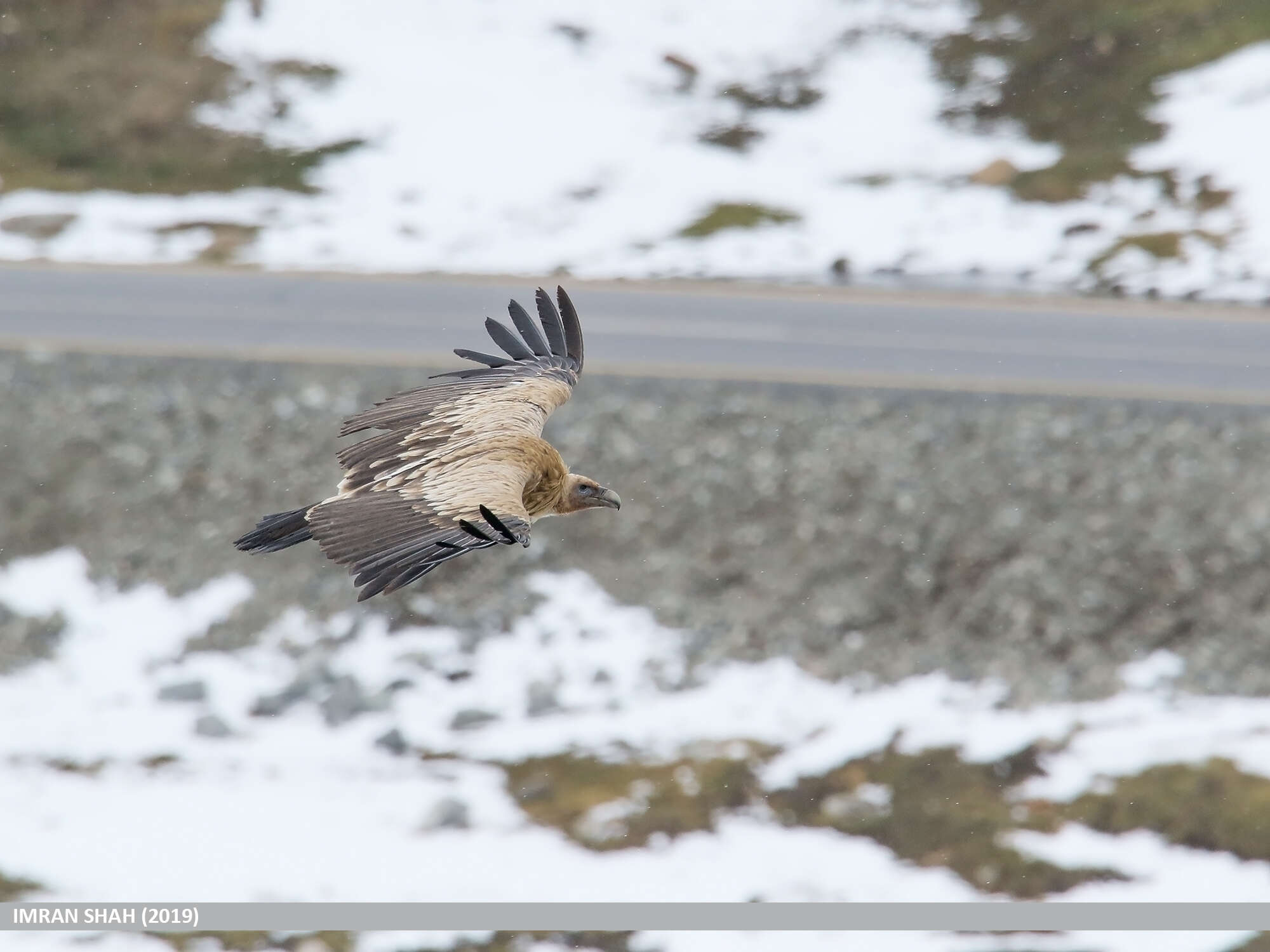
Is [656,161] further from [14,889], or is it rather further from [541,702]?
[14,889]

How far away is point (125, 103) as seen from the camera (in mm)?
30828

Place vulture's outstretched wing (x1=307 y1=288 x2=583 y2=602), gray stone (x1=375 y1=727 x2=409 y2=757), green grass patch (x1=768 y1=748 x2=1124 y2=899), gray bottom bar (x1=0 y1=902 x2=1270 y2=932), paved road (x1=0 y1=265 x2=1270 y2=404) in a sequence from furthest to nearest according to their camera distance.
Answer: paved road (x1=0 y1=265 x2=1270 y2=404) < gray stone (x1=375 y1=727 x2=409 y2=757) < green grass patch (x1=768 y1=748 x2=1124 y2=899) < gray bottom bar (x1=0 y1=902 x2=1270 y2=932) < vulture's outstretched wing (x1=307 y1=288 x2=583 y2=602)

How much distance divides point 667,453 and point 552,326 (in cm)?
660

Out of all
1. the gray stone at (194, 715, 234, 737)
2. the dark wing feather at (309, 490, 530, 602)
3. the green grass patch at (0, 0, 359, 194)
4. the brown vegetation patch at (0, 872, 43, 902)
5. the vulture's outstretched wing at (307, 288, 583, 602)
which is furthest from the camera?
the green grass patch at (0, 0, 359, 194)

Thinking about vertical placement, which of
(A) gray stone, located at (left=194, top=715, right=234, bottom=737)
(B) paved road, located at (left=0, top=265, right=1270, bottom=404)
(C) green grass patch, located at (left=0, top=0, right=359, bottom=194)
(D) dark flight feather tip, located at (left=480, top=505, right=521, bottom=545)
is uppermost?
(C) green grass patch, located at (left=0, top=0, right=359, bottom=194)

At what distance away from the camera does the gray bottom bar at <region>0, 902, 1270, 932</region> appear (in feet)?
60.7

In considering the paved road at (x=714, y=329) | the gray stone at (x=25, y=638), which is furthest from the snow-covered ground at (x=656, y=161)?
the gray stone at (x=25, y=638)

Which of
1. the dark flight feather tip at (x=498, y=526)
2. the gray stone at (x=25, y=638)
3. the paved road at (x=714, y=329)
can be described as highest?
the paved road at (x=714, y=329)

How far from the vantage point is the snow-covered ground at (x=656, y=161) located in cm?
2745

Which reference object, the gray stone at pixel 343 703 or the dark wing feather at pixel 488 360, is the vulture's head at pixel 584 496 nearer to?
the dark wing feather at pixel 488 360

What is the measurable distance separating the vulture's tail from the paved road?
1193 cm

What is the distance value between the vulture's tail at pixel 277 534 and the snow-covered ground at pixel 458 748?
283 inches

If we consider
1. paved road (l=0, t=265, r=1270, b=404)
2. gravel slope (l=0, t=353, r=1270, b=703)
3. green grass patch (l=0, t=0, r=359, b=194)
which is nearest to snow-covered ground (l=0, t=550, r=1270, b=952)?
gravel slope (l=0, t=353, r=1270, b=703)

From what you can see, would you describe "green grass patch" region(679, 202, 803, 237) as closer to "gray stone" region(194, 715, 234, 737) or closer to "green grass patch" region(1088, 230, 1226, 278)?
"green grass patch" region(1088, 230, 1226, 278)
